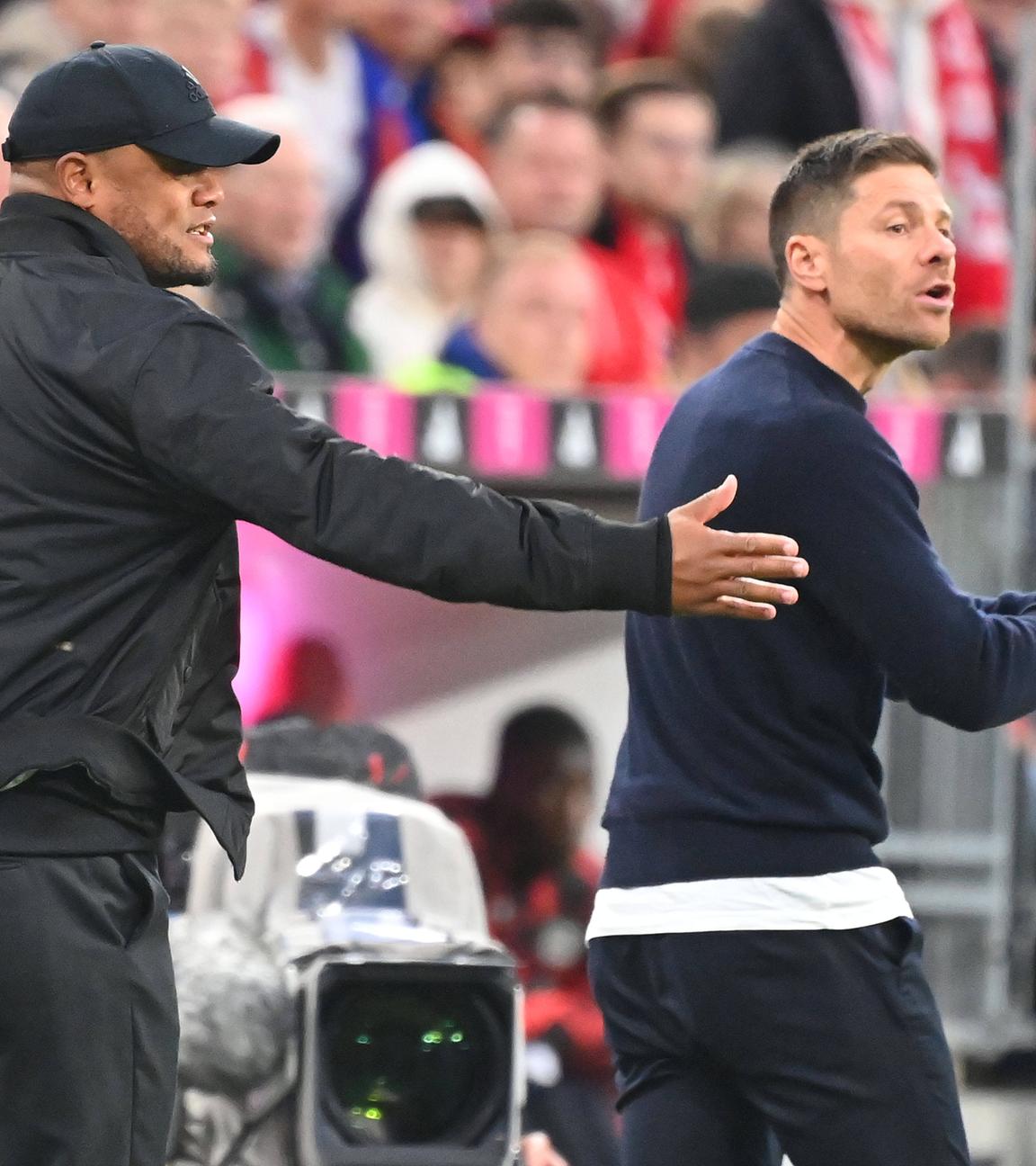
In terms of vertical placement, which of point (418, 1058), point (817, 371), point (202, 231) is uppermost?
point (202, 231)

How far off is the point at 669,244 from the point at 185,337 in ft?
17.0

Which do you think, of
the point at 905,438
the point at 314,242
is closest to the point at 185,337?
the point at 905,438

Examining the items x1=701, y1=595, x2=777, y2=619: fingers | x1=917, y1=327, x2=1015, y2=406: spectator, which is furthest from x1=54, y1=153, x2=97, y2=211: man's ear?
x1=917, y1=327, x2=1015, y2=406: spectator

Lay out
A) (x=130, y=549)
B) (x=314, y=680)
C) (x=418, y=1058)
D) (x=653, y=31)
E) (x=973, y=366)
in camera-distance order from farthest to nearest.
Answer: (x=653, y=31) → (x=973, y=366) → (x=314, y=680) → (x=418, y=1058) → (x=130, y=549)

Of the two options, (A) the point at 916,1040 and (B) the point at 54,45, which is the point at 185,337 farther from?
(B) the point at 54,45

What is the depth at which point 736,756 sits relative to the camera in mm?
2967

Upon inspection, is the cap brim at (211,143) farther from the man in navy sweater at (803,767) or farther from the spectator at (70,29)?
the spectator at (70,29)

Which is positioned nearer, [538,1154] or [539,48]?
[538,1154]

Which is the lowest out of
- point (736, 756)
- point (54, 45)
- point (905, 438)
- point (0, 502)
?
point (736, 756)

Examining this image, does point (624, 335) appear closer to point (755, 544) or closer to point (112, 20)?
point (112, 20)

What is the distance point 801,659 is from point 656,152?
493 centimetres

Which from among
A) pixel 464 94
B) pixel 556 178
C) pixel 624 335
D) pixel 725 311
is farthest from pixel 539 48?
pixel 725 311

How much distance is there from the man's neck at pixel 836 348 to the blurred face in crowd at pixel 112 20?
3893 millimetres

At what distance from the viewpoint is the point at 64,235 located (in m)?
2.73
